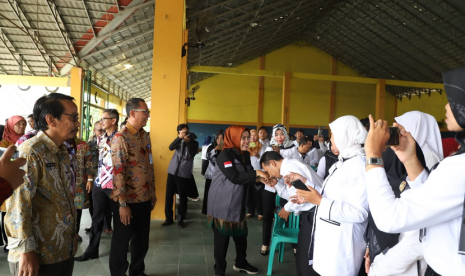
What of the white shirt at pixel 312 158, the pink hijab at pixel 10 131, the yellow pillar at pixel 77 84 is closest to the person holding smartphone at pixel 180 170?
the pink hijab at pixel 10 131

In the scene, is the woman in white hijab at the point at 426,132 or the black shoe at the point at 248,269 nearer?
the woman in white hijab at the point at 426,132

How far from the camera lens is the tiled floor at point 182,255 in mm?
2872

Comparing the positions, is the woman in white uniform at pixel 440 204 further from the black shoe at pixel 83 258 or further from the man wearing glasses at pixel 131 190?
the black shoe at pixel 83 258

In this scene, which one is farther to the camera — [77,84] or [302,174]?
[77,84]

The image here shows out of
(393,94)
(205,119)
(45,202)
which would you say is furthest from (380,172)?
(393,94)

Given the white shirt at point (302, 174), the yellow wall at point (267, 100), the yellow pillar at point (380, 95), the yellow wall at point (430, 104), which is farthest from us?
the yellow wall at point (267, 100)

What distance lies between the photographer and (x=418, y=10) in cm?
1084

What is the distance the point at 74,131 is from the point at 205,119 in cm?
1727

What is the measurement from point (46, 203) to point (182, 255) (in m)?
2.11

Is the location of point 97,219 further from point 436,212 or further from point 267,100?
point 267,100

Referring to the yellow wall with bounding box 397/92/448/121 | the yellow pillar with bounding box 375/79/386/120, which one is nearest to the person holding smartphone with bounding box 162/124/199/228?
the yellow pillar with bounding box 375/79/386/120

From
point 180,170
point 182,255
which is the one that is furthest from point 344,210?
point 180,170

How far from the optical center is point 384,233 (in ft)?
4.33

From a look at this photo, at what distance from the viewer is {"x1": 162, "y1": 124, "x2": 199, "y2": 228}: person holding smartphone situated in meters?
4.34
